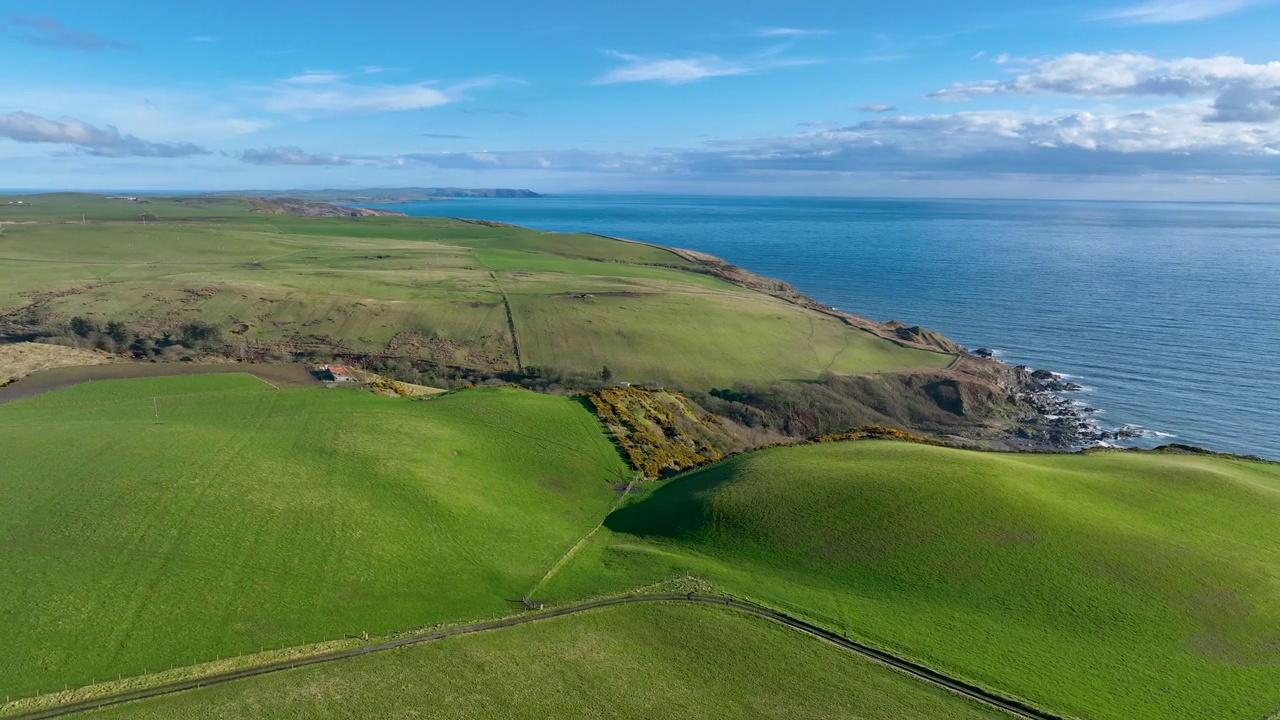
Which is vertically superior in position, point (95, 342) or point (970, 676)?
point (95, 342)

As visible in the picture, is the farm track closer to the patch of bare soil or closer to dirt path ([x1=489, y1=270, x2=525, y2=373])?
dirt path ([x1=489, y1=270, x2=525, y2=373])

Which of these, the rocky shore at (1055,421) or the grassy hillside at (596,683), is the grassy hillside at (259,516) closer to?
the grassy hillside at (596,683)

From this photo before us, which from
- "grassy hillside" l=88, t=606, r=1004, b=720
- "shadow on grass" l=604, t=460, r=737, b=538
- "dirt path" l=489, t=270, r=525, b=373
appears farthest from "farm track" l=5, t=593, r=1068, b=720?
"dirt path" l=489, t=270, r=525, b=373

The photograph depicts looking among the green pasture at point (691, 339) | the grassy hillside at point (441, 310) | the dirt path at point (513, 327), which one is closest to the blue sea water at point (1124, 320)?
the green pasture at point (691, 339)

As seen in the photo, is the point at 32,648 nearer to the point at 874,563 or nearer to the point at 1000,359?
the point at 874,563

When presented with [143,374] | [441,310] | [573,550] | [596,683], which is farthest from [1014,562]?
[441,310]

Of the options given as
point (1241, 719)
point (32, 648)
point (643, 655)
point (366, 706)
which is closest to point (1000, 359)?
point (1241, 719)
